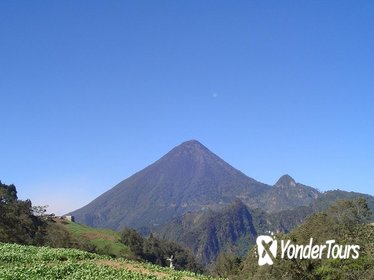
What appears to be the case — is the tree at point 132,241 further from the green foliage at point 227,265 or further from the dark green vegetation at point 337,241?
the dark green vegetation at point 337,241

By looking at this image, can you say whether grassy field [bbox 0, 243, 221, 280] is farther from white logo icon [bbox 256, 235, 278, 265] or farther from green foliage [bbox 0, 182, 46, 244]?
green foliage [bbox 0, 182, 46, 244]

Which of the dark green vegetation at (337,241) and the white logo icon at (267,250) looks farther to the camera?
the white logo icon at (267,250)

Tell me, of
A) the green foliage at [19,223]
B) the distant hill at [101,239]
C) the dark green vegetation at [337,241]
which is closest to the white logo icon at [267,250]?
the dark green vegetation at [337,241]

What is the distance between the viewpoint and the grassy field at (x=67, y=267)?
979 inches

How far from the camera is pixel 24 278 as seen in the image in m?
22.7

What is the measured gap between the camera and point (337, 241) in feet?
230

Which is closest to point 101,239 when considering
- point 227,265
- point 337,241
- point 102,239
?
point 102,239

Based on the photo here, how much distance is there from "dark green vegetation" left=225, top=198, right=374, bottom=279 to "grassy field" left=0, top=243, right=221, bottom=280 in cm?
3549

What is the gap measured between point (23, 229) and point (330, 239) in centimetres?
5953

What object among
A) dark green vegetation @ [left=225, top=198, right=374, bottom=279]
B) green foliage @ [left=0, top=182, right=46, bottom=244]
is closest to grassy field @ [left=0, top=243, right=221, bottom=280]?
dark green vegetation @ [left=225, top=198, right=374, bottom=279]

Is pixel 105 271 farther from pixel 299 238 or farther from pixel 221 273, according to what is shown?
pixel 221 273

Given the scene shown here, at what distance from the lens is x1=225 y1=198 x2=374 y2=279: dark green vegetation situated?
60.2m

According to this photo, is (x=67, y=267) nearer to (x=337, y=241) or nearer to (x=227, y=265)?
(x=337, y=241)

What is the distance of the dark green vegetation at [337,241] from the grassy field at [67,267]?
35.5m
